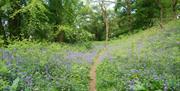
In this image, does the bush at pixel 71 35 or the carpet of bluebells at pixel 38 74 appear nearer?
the carpet of bluebells at pixel 38 74

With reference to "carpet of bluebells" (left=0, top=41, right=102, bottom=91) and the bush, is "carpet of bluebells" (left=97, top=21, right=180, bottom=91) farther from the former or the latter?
the bush

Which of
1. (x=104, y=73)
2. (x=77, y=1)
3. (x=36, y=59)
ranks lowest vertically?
(x=104, y=73)

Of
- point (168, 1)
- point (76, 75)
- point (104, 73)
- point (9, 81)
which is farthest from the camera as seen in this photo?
point (168, 1)

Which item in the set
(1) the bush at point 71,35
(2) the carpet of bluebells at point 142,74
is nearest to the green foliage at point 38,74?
(2) the carpet of bluebells at point 142,74

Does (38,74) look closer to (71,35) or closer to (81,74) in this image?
(81,74)

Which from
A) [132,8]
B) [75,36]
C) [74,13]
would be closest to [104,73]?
[75,36]

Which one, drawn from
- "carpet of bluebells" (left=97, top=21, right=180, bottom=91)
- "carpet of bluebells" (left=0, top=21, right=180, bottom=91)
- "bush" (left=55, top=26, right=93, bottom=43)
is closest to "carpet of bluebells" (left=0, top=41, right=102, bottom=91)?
"carpet of bluebells" (left=0, top=21, right=180, bottom=91)

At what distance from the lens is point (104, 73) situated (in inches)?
346

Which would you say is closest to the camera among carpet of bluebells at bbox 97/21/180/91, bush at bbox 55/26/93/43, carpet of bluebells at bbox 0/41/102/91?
carpet of bluebells at bbox 0/41/102/91

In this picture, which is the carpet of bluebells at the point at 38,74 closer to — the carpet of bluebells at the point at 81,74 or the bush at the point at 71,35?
the carpet of bluebells at the point at 81,74

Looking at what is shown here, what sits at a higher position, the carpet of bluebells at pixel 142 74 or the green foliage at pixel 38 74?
the green foliage at pixel 38 74

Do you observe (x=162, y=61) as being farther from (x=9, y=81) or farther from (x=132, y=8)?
(x=132, y=8)

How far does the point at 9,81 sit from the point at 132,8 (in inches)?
1150

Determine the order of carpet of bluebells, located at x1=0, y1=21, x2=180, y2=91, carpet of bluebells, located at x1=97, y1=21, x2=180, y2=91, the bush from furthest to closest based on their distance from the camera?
the bush
carpet of bluebells, located at x1=97, y1=21, x2=180, y2=91
carpet of bluebells, located at x1=0, y1=21, x2=180, y2=91
